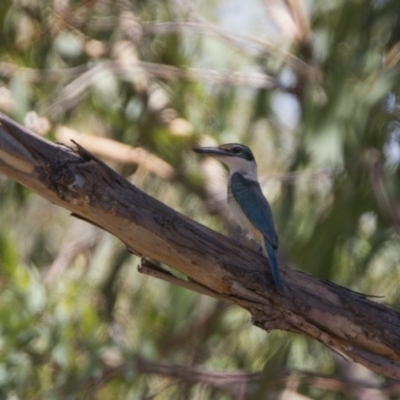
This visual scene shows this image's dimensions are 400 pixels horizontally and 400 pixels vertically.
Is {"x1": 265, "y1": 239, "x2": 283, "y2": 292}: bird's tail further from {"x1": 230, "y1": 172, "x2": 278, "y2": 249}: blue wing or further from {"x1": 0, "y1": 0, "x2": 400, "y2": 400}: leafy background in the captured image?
{"x1": 0, "y1": 0, "x2": 400, "y2": 400}: leafy background

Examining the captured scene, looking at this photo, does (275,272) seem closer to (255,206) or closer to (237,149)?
(255,206)

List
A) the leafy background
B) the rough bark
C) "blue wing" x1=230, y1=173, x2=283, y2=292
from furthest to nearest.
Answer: the leafy background → "blue wing" x1=230, y1=173, x2=283, y2=292 → the rough bark

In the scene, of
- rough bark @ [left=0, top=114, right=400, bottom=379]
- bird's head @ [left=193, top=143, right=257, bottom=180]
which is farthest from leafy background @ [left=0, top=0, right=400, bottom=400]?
rough bark @ [left=0, top=114, right=400, bottom=379]

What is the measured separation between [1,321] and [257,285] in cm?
270

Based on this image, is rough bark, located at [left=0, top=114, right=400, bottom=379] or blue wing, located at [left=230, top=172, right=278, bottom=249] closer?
rough bark, located at [left=0, top=114, right=400, bottom=379]

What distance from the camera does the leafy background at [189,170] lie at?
533 cm

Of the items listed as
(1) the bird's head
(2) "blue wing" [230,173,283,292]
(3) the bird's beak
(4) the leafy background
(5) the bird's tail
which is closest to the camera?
(5) the bird's tail

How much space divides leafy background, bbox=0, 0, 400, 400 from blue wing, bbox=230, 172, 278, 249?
626 mm

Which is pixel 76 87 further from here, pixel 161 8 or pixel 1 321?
pixel 1 321

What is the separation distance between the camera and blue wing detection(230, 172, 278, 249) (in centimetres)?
389

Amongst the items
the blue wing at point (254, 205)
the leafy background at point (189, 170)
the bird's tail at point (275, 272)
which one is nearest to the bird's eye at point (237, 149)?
the blue wing at point (254, 205)

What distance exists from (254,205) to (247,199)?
77 mm

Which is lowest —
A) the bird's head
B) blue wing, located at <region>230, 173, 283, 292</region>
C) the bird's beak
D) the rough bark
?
the rough bark

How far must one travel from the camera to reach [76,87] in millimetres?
6535
